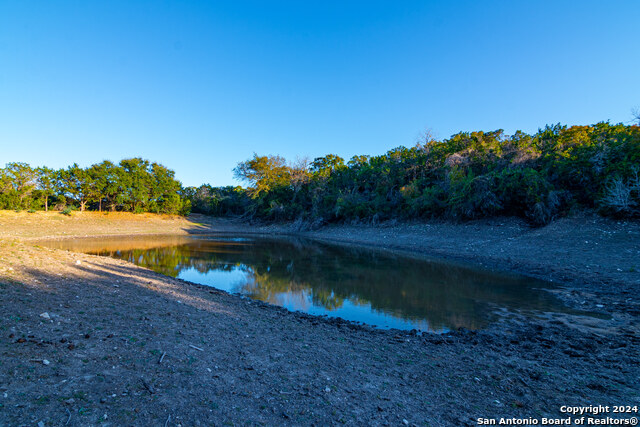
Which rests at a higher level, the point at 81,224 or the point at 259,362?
the point at 81,224

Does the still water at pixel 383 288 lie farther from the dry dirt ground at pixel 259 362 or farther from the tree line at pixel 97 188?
the tree line at pixel 97 188

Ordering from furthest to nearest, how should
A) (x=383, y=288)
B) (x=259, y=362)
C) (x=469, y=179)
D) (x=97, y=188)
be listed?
(x=97, y=188), (x=469, y=179), (x=383, y=288), (x=259, y=362)

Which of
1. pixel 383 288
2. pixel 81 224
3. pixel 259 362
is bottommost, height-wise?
pixel 383 288

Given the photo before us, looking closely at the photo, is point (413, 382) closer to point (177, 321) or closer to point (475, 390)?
point (475, 390)

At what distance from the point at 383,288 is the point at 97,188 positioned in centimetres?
5461

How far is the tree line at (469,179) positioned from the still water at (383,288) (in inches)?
475

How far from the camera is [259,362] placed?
4.33 metres

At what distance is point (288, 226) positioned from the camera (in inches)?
1895

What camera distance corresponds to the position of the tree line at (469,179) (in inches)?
792

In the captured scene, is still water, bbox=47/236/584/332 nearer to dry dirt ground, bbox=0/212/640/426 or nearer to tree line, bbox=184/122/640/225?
dry dirt ground, bbox=0/212/640/426

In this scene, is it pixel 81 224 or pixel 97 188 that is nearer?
pixel 81 224

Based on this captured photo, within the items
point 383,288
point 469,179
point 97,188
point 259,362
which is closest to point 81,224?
point 97,188

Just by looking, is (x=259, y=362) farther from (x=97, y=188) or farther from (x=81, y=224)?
(x=97, y=188)

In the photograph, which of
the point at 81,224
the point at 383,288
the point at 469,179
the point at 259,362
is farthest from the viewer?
the point at 81,224
